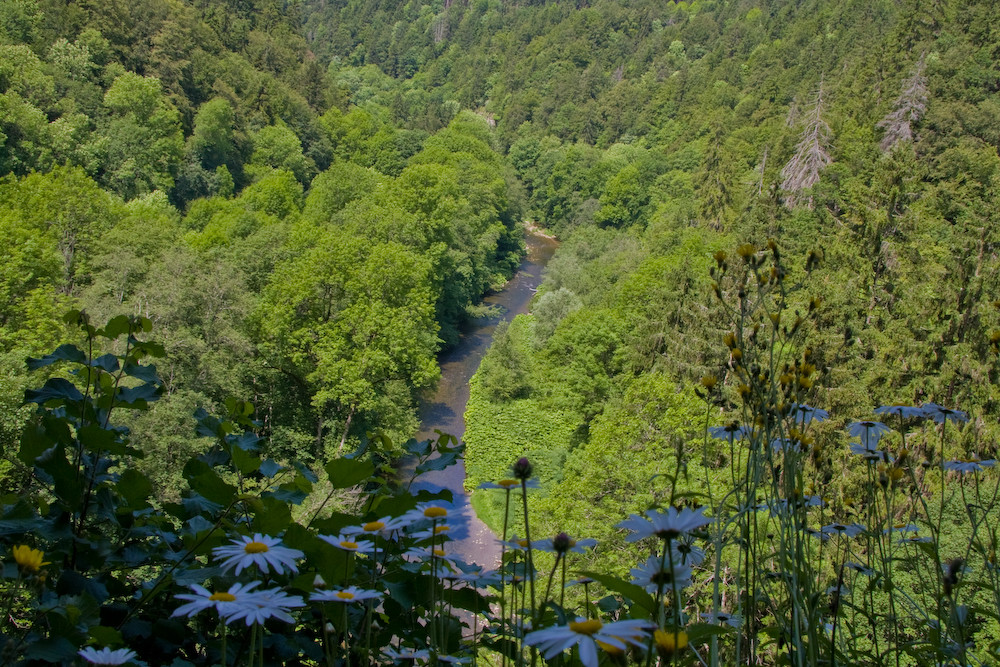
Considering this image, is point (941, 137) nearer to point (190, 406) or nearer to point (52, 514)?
point (190, 406)

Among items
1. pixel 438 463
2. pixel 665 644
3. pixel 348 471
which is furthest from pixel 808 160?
pixel 665 644

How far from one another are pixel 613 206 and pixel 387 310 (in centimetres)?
3323

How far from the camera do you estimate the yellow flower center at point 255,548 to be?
117 centimetres

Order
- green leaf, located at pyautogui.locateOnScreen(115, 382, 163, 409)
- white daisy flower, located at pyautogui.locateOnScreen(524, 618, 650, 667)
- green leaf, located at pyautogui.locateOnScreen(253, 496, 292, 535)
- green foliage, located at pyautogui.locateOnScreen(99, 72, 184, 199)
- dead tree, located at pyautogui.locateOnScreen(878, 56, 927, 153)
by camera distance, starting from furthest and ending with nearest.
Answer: green foliage, located at pyautogui.locateOnScreen(99, 72, 184, 199) → dead tree, located at pyautogui.locateOnScreen(878, 56, 927, 153) → green leaf, located at pyautogui.locateOnScreen(115, 382, 163, 409) → green leaf, located at pyautogui.locateOnScreen(253, 496, 292, 535) → white daisy flower, located at pyautogui.locateOnScreen(524, 618, 650, 667)

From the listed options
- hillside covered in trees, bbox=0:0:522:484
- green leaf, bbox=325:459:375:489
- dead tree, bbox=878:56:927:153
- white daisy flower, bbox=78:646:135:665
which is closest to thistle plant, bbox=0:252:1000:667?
green leaf, bbox=325:459:375:489

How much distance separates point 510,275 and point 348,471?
3687cm

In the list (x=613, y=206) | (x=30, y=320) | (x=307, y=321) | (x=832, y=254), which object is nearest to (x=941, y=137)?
(x=832, y=254)

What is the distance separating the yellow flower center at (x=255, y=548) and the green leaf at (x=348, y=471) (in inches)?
15.4

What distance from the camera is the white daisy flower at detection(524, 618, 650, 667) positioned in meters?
0.78

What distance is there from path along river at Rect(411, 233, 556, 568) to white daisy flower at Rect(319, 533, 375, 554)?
211 inches

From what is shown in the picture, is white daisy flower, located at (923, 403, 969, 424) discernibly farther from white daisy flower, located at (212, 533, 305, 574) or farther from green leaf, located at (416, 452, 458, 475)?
white daisy flower, located at (212, 533, 305, 574)

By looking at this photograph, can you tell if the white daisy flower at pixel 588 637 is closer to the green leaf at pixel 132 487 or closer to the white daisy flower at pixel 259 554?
the white daisy flower at pixel 259 554

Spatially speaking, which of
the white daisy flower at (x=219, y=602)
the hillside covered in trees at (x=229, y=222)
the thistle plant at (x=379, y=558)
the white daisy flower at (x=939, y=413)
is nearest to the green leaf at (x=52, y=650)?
the thistle plant at (x=379, y=558)

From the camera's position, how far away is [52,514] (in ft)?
5.41
